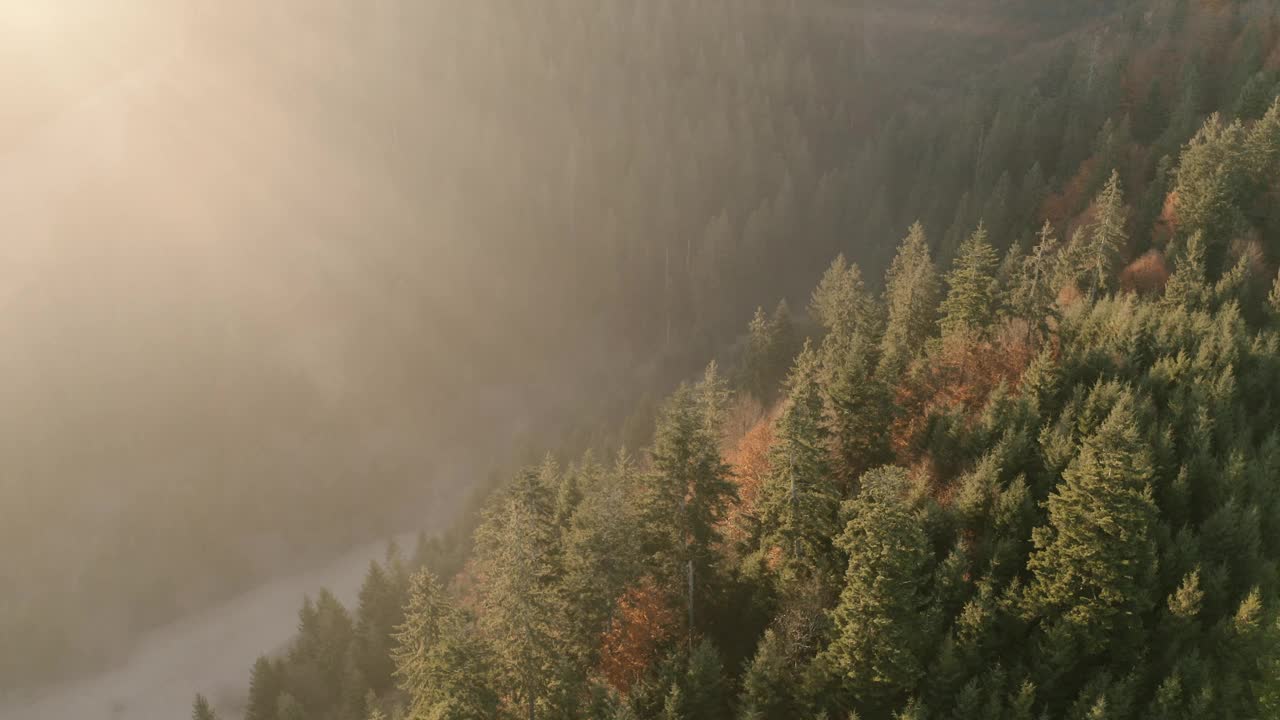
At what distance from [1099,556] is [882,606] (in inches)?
355

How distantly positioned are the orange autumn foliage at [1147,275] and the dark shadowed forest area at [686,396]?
63cm

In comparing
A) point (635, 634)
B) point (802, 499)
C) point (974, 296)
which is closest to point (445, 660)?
point (635, 634)

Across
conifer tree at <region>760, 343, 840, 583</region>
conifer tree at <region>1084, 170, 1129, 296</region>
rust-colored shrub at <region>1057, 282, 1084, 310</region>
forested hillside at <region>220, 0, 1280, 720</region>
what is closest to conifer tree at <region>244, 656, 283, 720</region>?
forested hillside at <region>220, 0, 1280, 720</region>

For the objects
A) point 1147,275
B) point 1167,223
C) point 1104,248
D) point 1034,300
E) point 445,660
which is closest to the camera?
point 445,660

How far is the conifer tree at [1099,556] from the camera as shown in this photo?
30.9 m

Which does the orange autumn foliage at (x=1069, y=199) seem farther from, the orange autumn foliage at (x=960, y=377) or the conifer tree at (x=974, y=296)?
the orange autumn foliage at (x=960, y=377)

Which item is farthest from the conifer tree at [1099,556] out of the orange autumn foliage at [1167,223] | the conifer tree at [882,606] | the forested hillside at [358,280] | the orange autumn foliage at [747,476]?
the forested hillside at [358,280]

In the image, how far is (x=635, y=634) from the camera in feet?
124

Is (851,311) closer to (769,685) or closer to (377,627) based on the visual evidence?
(769,685)

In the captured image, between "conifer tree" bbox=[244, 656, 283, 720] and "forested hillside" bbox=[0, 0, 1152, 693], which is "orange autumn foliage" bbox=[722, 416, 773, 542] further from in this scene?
"conifer tree" bbox=[244, 656, 283, 720]

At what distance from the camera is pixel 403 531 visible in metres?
124

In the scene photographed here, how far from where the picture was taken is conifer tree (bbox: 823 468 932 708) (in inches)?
1211

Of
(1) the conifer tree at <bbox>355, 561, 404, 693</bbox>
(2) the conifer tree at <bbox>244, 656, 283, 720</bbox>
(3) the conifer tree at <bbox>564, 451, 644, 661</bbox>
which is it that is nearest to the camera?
(3) the conifer tree at <bbox>564, 451, 644, 661</bbox>

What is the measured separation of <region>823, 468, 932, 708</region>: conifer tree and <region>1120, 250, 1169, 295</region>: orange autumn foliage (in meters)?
40.3
